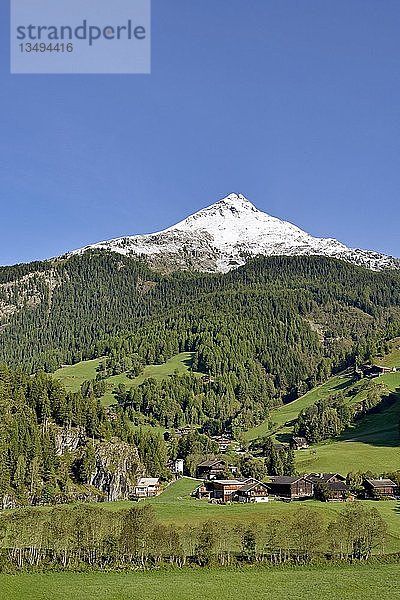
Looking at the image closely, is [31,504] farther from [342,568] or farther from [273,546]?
[342,568]

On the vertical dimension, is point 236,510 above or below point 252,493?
below

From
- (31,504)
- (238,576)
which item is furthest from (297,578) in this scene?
(31,504)

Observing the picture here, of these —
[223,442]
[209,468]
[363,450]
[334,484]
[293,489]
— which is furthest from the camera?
[223,442]

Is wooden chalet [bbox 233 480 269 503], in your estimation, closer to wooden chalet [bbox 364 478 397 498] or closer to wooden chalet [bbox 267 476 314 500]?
wooden chalet [bbox 267 476 314 500]

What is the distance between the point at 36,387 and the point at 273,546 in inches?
2583

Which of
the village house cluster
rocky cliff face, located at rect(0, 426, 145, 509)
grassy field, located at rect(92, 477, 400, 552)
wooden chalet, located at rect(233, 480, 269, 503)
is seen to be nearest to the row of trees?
grassy field, located at rect(92, 477, 400, 552)

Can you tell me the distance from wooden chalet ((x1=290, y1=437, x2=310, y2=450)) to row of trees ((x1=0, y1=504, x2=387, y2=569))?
320 feet

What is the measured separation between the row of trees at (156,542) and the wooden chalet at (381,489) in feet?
130

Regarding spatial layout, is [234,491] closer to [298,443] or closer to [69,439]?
[69,439]

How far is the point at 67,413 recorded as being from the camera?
121875 mm

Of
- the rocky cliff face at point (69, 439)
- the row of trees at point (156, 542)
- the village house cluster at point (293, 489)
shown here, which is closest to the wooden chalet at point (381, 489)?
the village house cluster at point (293, 489)

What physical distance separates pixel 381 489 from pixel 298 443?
60683mm

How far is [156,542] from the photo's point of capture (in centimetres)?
6944

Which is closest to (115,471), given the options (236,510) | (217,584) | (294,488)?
(236,510)
